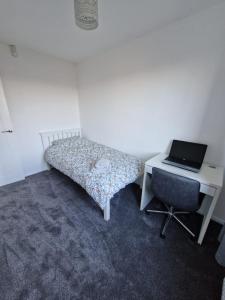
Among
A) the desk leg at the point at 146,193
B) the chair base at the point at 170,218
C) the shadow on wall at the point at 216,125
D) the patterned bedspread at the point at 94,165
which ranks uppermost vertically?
the shadow on wall at the point at 216,125

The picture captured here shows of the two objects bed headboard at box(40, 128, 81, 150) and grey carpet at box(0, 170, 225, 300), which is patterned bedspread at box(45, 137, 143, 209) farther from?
grey carpet at box(0, 170, 225, 300)

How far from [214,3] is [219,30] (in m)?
0.25

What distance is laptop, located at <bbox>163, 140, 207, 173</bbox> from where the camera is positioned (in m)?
1.67

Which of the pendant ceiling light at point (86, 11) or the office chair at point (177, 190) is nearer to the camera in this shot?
the pendant ceiling light at point (86, 11)

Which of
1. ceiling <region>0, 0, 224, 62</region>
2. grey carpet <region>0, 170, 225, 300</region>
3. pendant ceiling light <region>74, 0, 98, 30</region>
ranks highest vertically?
ceiling <region>0, 0, 224, 62</region>

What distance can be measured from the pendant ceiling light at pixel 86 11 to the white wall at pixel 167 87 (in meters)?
1.01

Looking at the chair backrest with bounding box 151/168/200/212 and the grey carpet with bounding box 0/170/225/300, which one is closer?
the grey carpet with bounding box 0/170/225/300

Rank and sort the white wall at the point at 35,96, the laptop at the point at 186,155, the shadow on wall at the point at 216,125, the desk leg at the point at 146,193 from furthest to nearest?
the white wall at the point at 35,96 → the desk leg at the point at 146,193 → the laptop at the point at 186,155 → the shadow on wall at the point at 216,125

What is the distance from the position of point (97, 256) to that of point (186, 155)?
1.56m

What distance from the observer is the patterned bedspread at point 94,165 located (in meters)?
1.68

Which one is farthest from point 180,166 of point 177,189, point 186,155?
point 177,189

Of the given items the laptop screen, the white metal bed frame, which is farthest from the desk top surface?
the white metal bed frame

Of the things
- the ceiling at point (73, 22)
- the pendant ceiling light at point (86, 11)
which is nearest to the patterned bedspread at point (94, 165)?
the pendant ceiling light at point (86, 11)

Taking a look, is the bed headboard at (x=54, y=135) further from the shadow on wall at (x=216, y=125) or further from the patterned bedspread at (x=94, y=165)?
the shadow on wall at (x=216, y=125)
